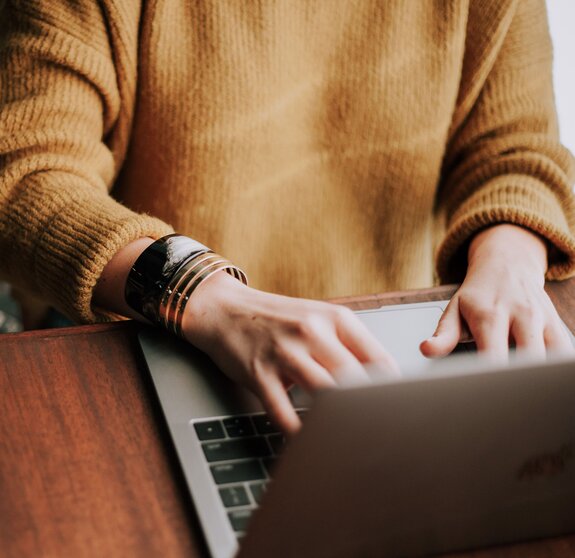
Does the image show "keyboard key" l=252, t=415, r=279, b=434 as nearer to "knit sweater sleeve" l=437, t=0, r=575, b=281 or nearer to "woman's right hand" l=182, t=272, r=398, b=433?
"woman's right hand" l=182, t=272, r=398, b=433

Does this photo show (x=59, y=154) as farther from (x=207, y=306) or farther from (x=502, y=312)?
(x=502, y=312)

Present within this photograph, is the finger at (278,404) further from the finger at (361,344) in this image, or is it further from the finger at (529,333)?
the finger at (529,333)

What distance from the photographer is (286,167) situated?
2.92 feet

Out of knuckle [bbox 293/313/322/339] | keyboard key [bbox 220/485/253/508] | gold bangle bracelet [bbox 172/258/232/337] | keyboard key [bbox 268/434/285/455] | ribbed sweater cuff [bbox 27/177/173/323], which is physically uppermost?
ribbed sweater cuff [bbox 27/177/173/323]

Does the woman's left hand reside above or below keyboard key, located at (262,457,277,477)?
below

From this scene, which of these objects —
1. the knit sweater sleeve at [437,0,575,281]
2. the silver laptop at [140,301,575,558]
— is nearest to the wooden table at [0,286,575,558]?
the silver laptop at [140,301,575,558]

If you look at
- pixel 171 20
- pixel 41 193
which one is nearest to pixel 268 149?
pixel 171 20

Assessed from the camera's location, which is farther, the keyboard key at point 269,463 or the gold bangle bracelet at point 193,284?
the gold bangle bracelet at point 193,284

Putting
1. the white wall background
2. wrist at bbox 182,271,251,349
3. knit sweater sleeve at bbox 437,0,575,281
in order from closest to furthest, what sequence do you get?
wrist at bbox 182,271,251,349
knit sweater sleeve at bbox 437,0,575,281
the white wall background

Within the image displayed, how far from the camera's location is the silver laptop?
310mm

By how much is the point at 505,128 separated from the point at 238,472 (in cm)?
62

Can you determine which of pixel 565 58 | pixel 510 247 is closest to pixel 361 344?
pixel 510 247

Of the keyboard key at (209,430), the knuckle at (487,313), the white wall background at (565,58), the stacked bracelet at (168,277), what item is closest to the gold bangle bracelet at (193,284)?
the stacked bracelet at (168,277)

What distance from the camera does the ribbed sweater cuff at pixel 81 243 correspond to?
58 centimetres
